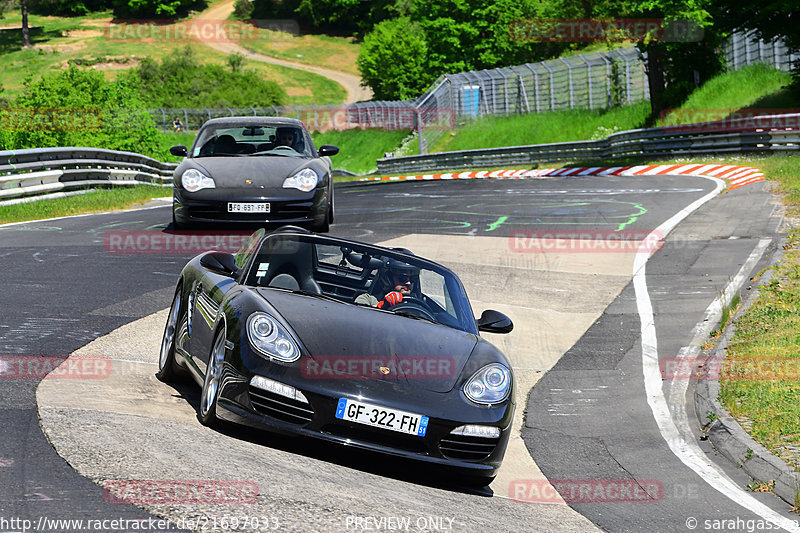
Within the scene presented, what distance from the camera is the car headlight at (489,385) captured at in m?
6.11

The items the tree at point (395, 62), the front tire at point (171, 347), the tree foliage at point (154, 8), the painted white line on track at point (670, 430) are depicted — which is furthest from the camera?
→ the tree foliage at point (154, 8)

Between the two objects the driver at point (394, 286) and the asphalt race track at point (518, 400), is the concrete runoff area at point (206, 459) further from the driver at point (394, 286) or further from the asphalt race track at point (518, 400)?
the driver at point (394, 286)

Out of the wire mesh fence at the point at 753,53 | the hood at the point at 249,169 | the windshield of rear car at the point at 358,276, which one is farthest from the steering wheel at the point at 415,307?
the wire mesh fence at the point at 753,53

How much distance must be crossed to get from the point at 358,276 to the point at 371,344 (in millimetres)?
1272

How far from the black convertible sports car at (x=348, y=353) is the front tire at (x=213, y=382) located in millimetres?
12

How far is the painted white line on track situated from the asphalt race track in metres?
0.02

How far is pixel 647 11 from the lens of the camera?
3831cm

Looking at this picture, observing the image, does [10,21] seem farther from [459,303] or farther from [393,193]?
[459,303]

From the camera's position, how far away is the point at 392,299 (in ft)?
23.1

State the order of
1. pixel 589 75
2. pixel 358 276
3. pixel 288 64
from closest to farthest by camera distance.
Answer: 1. pixel 358 276
2. pixel 589 75
3. pixel 288 64

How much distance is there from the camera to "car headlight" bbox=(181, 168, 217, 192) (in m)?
13.6

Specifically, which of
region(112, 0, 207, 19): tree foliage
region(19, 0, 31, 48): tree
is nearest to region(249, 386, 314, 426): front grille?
region(19, 0, 31, 48): tree

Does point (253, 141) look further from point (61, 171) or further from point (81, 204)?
point (61, 171)

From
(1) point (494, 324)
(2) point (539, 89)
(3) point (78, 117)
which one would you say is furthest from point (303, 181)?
(2) point (539, 89)
